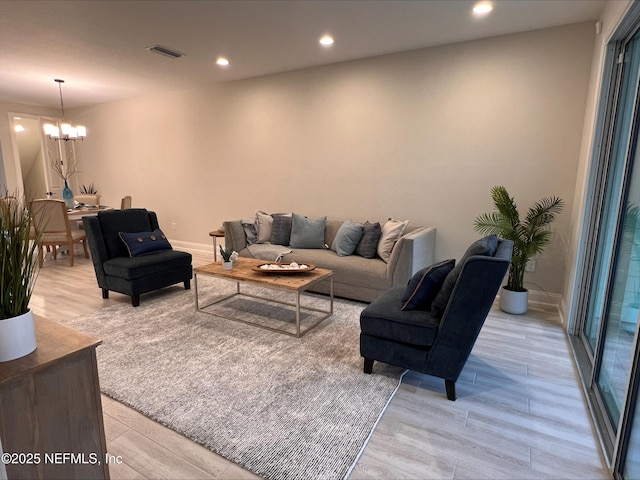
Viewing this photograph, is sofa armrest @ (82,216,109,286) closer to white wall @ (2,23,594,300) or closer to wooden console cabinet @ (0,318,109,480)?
white wall @ (2,23,594,300)

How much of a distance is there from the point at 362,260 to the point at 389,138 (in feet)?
5.25

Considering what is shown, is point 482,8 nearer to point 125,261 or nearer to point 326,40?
point 326,40

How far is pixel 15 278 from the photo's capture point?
1.11 metres

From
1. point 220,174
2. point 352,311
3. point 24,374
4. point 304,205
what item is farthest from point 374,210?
point 24,374

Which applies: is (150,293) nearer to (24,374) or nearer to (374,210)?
(374,210)

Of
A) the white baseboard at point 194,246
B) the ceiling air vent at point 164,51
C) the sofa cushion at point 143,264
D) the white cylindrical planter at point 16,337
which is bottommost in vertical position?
the white baseboard at point 194,246

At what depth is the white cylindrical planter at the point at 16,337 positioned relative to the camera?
3.63 feet

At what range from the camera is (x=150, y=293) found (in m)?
4.15

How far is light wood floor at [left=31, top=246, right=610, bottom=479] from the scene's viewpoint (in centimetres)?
166

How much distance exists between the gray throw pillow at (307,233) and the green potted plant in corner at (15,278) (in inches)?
132

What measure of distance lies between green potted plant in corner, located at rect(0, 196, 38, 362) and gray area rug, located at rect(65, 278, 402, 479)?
106 cm

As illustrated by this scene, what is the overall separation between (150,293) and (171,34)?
111 inches

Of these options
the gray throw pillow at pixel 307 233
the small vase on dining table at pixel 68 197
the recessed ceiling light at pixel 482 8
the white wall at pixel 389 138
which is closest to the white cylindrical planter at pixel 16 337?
the gray throw pillow at pixel 307 233

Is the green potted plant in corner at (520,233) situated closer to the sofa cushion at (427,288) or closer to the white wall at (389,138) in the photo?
the white wall at (389,138)
